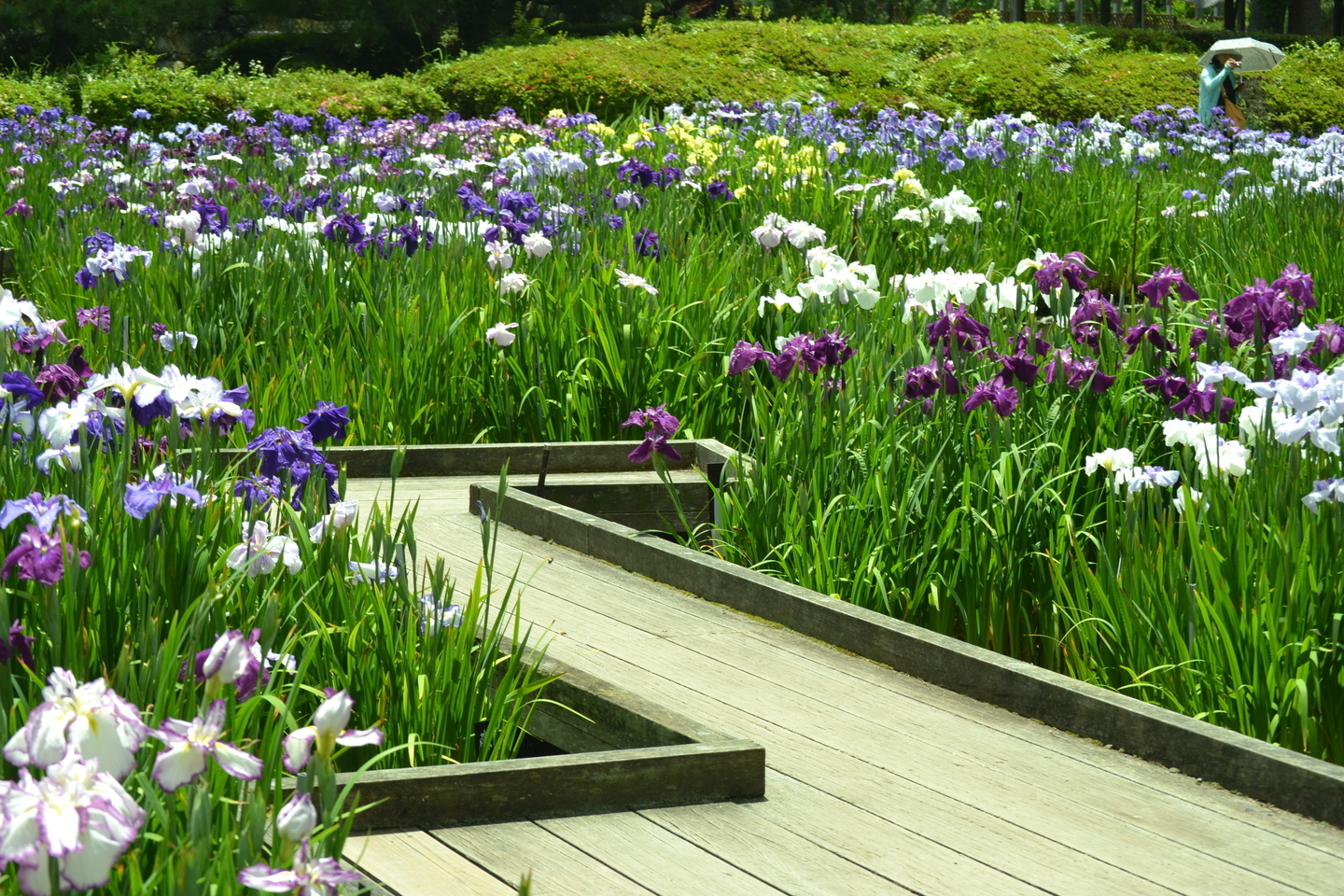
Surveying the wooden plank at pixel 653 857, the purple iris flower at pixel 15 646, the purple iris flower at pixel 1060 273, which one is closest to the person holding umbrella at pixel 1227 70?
the purple iris flower at pixel 1060 273

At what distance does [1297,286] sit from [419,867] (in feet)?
10.7

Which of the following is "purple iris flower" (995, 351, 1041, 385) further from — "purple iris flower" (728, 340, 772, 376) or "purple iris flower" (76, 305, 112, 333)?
"purple iris flower" (76, 305, 112, 333)

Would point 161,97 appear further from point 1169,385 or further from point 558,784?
point 558,784

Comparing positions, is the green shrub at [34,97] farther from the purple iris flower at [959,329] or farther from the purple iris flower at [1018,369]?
the purple iris flower at [1018,369]

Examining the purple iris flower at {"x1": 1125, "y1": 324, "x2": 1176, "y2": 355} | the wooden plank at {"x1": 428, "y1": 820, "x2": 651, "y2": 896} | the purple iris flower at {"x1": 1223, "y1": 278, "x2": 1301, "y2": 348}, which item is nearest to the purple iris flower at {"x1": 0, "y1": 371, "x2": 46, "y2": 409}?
the wooden plank at {"x1": 428, "y1": 820, "x2": 651, "y2": 896}

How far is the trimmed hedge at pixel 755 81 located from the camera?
1623 centimetres

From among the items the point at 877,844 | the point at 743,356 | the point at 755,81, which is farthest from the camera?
the point at 755,81

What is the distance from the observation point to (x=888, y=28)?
73.6 ft

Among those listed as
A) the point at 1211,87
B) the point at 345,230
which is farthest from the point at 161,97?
the point at 1211,87

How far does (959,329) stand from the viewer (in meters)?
4.27

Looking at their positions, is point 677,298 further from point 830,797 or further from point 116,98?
point 116,98

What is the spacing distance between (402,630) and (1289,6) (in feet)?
143

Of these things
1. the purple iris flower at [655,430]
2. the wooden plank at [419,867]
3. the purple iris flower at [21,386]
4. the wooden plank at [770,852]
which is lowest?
the wooden plank at [770,852]

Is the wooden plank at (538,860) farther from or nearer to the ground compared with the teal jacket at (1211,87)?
nearer to the ground
